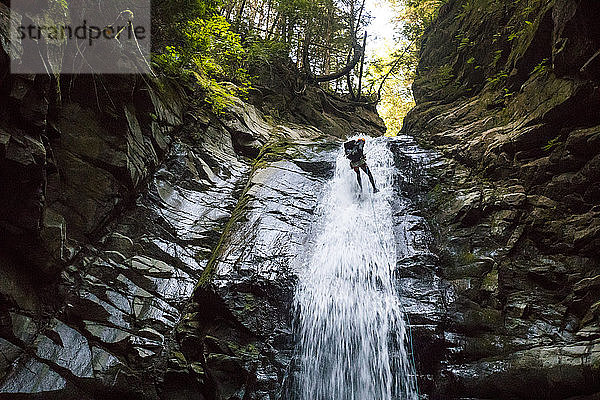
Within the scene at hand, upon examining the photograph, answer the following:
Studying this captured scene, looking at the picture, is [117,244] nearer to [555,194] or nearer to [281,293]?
[281,293]

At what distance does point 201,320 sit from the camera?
6051 millimetres

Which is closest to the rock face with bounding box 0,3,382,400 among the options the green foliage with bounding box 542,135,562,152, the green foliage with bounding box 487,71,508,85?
the green foliage with bounding box 542,135,562,152

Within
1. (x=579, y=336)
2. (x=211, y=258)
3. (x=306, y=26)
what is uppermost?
(x=306, y=26)

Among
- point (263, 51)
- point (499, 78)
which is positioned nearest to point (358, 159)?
point (499, 78)

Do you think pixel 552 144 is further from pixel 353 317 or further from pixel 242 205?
pixel 242 205

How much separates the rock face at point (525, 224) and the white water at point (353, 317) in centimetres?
51

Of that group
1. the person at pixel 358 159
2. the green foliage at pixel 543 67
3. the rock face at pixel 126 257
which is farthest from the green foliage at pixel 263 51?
the green foliage at pixel 543 67

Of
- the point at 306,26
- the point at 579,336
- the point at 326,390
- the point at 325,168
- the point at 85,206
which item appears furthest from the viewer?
the point at 306,26

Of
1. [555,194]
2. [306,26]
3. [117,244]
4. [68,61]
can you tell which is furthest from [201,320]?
[306,26]

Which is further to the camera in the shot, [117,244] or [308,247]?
[308,247]

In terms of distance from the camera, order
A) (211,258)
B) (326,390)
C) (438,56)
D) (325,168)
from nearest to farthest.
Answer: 1. (326,390)
2. (211,258)
3. (325,168)
4. (438,56)

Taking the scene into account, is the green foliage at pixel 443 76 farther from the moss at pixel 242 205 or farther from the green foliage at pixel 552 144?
the green foliage at pixel 552 144

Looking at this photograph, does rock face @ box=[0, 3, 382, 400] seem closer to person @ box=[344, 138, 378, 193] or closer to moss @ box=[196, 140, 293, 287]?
moss @ box=[196, 140, 293, 287]

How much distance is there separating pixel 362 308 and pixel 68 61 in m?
6.42
